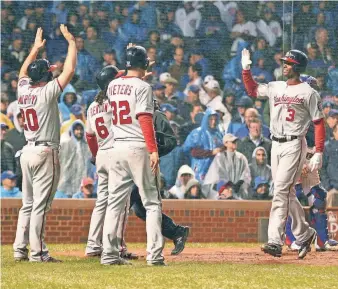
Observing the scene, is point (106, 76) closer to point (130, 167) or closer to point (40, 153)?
point (40, 153)

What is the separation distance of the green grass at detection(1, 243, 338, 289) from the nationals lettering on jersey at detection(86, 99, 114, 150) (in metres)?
1.56

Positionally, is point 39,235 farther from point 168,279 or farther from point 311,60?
point 311,60

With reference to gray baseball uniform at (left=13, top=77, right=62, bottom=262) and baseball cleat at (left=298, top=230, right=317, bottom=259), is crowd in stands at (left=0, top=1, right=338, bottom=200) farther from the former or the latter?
gray baseball uniform at (left=13, top=77, right=62, bottom=262)

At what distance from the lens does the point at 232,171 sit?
16953mm

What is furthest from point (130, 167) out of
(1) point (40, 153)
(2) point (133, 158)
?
(1) point (40, 153)

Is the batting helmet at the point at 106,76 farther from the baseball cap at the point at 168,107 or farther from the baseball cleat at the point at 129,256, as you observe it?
the baseball cap at the point at 168,107

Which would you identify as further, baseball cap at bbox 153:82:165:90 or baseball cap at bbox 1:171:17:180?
baseball cap at bbox 153:82:165:90

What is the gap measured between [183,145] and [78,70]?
6.65ft

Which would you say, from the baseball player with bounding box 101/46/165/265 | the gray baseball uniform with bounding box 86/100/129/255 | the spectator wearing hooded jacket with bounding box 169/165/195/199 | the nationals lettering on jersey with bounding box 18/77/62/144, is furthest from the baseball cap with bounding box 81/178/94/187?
the baseball player with bounding box 101/46/165/265

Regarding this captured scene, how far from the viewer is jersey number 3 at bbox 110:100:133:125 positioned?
11055 millimetres

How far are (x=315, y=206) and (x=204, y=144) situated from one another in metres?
3.46

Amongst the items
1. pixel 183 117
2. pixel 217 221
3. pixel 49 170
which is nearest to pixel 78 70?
pixel 183 117

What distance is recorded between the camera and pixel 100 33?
1759 centimetres

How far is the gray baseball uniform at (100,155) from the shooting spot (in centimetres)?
1249
